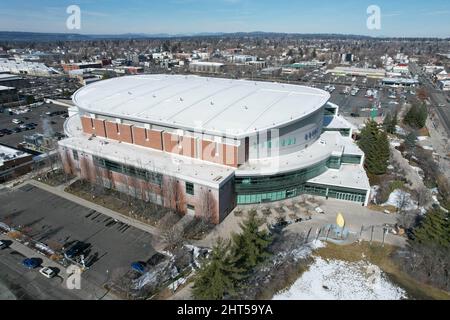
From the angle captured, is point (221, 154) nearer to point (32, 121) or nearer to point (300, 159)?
point (300, 159)

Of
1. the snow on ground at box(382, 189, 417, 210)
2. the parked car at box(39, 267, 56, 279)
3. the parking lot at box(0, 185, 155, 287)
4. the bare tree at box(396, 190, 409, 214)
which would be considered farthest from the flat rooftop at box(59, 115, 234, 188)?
the snow on ground at box(382, 189, 417, 210)

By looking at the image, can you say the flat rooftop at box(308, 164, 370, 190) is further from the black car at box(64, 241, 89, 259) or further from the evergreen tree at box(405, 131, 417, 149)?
the black car at box(64, 241, 89, 259)

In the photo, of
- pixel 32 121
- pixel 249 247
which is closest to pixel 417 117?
pixel 249 247

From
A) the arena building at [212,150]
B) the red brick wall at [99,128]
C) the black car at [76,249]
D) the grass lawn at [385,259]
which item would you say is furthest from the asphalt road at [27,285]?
the grass lawn at [385,259]

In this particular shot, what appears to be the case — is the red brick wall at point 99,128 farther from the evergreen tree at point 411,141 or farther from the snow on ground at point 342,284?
the evergreen tree at point 411,141

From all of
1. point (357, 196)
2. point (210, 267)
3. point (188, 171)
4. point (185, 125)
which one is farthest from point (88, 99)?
point (357, 196)
